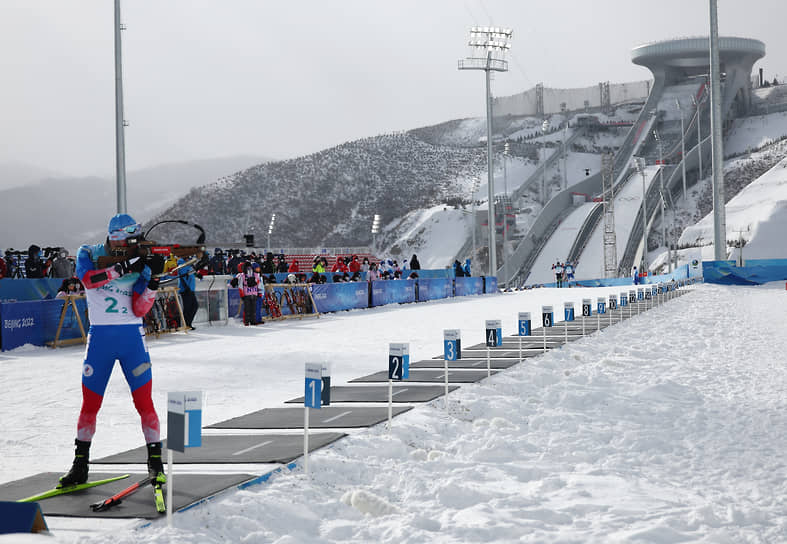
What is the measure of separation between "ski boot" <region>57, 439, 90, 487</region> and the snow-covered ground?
871 millimetres

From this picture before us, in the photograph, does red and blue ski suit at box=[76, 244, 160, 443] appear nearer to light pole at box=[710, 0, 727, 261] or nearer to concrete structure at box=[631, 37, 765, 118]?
light pole at box=[710, 0, 727, 261]

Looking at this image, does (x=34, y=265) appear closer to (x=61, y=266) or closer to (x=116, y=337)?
(x=61, y=266)

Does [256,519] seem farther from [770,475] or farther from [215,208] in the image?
[215,208]

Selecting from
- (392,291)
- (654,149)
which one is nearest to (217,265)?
(392,291)

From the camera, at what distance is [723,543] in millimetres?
5695

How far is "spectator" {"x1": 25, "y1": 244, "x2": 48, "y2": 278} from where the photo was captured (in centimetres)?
2336

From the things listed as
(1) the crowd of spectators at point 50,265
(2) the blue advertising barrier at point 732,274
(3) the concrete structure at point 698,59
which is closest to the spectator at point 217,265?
(1) the crowd of spectators at point 50,265

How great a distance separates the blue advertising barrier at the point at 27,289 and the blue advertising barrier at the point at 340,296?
362 inches

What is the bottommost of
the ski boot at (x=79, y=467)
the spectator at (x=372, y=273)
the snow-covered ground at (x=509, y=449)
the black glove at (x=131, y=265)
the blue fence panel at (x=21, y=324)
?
the snow-covered ground at (x=509, y=449)

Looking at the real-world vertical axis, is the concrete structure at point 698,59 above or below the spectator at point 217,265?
above

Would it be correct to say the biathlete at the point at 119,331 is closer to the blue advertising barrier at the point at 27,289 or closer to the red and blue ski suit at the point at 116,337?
the red and blue ski suit at the point at 116,337

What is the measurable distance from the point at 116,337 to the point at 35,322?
537 inches

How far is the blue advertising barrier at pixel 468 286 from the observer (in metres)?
42.5

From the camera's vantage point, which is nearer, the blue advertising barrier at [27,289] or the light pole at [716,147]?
the blue advertising barrier at [27,289]
